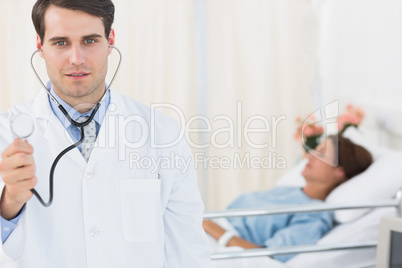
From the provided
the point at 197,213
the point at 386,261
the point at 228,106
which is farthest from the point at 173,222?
the point at 228,106

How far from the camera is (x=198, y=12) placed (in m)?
2.90

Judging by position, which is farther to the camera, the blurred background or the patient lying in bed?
the blurred background

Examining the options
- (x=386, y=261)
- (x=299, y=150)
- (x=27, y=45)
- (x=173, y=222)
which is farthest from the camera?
(x=299, y=150)

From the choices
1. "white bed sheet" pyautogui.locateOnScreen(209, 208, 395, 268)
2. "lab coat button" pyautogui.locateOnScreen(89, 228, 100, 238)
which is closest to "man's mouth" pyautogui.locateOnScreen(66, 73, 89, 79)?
"lab coat button" pyautogui.locateOnScreen(89, 228, 100, 238)

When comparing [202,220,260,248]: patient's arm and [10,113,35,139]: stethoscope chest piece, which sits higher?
[10,113,35,139]: stethoscope chest piece

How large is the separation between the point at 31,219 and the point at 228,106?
188 centimetres

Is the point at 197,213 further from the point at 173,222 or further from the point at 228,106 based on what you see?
the point at 228,106

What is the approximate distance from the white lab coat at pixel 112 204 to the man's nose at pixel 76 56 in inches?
5.5

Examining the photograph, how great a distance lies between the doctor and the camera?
3.79ft

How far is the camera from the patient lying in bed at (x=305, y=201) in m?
2.06

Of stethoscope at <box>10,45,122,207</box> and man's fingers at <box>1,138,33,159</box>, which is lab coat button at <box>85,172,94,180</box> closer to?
stethoscope at <box>10,45,122,207</box>

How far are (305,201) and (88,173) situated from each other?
1.33 metres

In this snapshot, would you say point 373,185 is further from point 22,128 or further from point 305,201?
point 22,128

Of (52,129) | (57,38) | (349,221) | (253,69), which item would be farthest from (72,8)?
(253,69)
